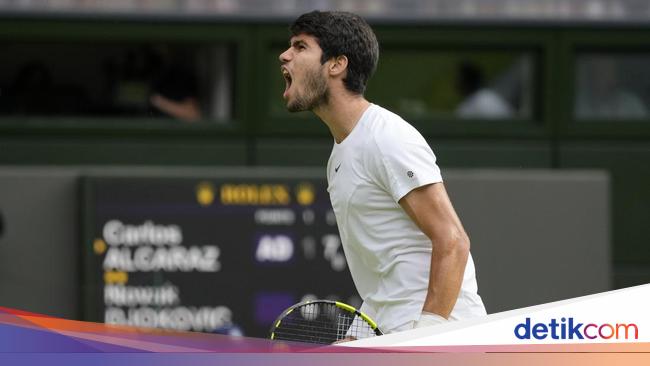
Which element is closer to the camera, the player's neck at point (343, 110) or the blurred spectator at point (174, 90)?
the player's neck at point (343, 110)

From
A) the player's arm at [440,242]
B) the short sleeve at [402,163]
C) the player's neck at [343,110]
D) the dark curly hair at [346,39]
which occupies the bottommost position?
the player's arm at [440,242]

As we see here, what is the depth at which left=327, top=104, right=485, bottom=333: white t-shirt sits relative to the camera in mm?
4066

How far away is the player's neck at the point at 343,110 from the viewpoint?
13.8 ft

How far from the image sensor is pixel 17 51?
28.3ft

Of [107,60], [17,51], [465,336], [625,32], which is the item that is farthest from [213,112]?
[465,336]

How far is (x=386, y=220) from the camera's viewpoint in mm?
4141

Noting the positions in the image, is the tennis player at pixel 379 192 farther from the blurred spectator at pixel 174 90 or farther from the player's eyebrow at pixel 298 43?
the blurred spectator at pixel 174 90

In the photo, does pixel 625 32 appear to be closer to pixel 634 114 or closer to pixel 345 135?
pixel 634 114

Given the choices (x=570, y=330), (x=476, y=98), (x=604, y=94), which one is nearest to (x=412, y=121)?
(x=476, y=98)

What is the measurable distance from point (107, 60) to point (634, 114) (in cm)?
340

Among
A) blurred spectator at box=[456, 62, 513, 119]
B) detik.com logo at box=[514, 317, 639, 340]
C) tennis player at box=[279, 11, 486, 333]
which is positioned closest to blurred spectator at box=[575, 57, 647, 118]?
blurred spectator at box=[456, 62, 513, 119]

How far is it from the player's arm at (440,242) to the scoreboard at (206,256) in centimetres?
395

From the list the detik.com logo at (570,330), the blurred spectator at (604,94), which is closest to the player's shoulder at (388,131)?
the detik.com logo at (570,330)

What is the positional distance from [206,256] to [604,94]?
2864mm
